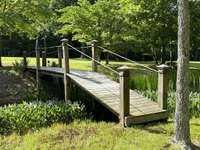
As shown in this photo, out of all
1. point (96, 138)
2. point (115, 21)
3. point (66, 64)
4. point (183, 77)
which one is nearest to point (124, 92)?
point (96, 138)

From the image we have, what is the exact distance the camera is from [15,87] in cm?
1587

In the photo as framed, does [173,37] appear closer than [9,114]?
No

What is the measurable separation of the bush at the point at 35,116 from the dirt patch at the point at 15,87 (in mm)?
5423

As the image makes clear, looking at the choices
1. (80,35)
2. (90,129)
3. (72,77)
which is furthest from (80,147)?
(80,35)

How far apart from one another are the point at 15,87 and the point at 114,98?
743cm

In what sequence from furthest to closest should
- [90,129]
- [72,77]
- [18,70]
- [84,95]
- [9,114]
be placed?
1. [18,70]
2. [84,95]
3. [72,77]
4. [9,114]
5. [90,129]

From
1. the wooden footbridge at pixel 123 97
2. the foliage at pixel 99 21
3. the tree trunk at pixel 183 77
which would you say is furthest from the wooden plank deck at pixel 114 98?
the foliage at pixel 99 21

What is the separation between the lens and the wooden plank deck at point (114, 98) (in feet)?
28.0

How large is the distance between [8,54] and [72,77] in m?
24.2

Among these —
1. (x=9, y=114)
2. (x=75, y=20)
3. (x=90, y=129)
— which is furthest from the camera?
(x=75, y=20)

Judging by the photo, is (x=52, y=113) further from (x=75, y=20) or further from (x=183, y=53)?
(x=75, y=20)

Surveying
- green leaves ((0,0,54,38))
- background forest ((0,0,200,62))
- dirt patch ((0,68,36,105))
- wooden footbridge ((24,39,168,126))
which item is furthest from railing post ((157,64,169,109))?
green leaves ((0,0,54,38))

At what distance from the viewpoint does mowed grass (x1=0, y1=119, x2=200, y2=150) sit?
6.81 meters

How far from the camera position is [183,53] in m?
6.45
